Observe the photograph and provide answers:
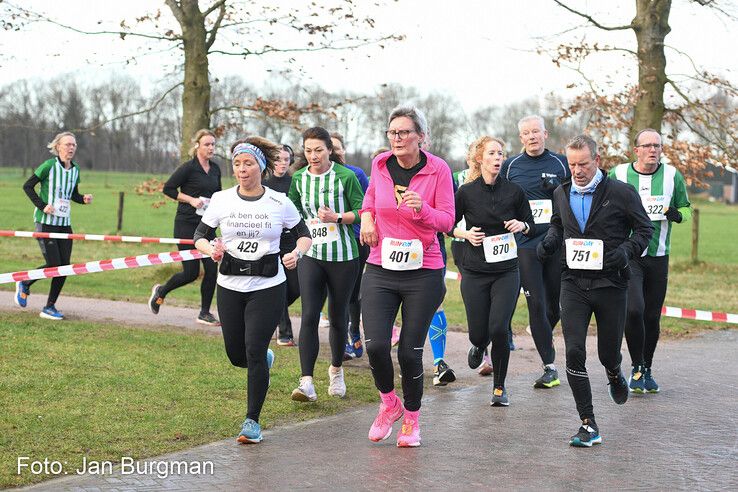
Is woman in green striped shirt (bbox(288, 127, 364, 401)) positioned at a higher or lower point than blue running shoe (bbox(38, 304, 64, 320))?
higher

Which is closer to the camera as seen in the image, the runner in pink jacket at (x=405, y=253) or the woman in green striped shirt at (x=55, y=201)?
the runner in pink jacket at (x=405, y=253)

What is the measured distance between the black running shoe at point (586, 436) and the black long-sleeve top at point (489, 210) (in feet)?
6.03

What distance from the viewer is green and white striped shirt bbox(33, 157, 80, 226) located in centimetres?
1199

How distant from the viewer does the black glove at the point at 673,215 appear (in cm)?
873

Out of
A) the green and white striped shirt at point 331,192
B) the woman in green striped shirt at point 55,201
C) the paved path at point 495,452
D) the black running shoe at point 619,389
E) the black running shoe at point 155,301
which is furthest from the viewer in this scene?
the black running shoe at point 155,301

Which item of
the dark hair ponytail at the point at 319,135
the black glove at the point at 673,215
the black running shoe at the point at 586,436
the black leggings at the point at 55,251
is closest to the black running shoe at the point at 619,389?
the black running shoe at the point at 586,436

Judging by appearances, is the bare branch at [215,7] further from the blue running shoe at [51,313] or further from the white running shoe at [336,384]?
the white running shoe at [336,384]

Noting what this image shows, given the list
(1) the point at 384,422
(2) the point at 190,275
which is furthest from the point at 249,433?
(2) the point at 190,275

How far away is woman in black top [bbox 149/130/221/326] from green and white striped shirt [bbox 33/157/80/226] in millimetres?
1165

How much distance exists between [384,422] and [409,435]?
0.68 feet

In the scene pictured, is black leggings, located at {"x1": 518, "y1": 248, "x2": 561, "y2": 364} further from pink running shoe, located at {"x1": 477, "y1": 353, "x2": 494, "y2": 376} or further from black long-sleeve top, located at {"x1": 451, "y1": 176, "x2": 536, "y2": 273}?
pink running shoe, located at {"x1": 477, "y1": 353, "x2": 494, "y2": 376}

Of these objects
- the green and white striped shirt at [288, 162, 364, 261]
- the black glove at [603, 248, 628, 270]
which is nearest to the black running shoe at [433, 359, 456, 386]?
the green and white striped shirt at [288, 162, 364, 261]

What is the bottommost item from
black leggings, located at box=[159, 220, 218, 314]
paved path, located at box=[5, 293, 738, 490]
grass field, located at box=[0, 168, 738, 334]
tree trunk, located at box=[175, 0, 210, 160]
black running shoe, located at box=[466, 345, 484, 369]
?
grass field, located at box=[0, 168, 738, 334]

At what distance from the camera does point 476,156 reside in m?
8.43
